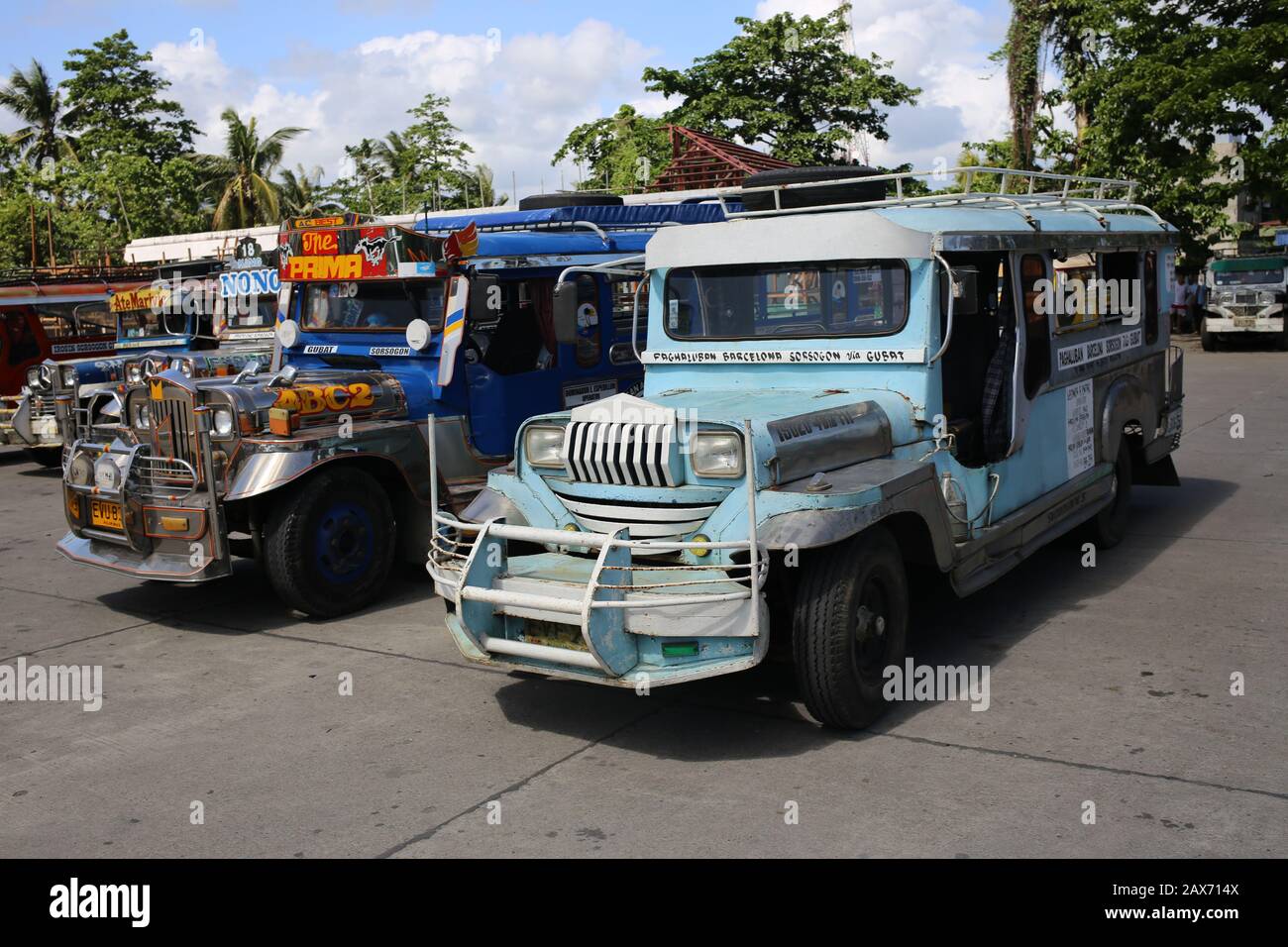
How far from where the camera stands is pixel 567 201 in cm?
1130

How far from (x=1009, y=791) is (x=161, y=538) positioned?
520 cm

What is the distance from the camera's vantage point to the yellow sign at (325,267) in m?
8.36

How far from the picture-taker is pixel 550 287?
878 cm

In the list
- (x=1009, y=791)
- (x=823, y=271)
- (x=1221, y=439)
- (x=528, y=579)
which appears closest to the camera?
(x=1009, y=791)

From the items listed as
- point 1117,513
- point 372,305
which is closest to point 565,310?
point 372,305

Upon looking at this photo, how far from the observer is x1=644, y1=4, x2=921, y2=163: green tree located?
93.3 ft

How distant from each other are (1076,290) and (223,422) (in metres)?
5.34

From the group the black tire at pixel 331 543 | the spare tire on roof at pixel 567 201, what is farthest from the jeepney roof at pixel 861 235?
the spare tire on roof at pixel 567 201

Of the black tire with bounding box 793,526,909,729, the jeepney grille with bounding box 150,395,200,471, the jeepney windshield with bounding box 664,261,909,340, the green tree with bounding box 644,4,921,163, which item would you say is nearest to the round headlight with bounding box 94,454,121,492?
the jeepney grille with bounding box 150,395,200,471

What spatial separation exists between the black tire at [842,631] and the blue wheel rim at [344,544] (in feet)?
11.6

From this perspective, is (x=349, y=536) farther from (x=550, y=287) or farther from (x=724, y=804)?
(x=724, y=804)

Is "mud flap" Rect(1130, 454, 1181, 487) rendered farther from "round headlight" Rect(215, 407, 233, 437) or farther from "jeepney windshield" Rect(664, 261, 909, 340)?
"round headlight" Rect(215, 407, 233, 437)

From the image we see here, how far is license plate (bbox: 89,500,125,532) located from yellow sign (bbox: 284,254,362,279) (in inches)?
87.0
